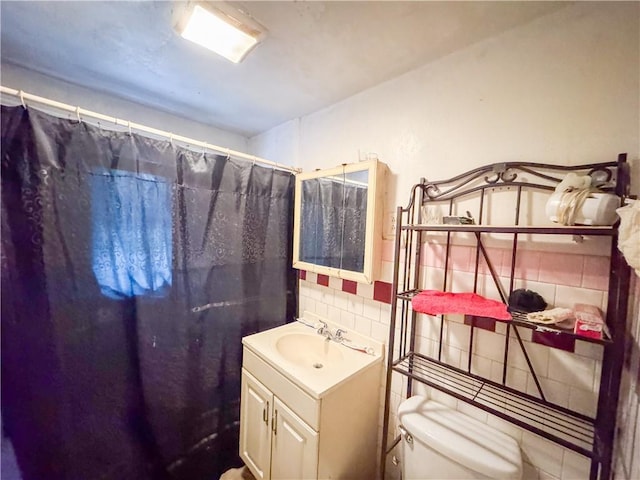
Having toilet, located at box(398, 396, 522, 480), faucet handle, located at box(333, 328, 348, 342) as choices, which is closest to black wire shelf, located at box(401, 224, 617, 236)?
toilet, located at box(398, 396, 522, 480)

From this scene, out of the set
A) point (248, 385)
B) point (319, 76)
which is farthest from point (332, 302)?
point (319, 76)

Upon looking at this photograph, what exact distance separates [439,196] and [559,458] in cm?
105

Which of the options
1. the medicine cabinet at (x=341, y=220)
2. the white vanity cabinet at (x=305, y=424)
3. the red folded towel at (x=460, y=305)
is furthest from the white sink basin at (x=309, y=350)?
the red folded towel at (x=460, y=305)

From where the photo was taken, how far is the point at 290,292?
1.84m

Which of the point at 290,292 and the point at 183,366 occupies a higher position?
the point at 290,292

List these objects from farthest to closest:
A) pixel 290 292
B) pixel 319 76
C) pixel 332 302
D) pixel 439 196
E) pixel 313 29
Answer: pixel 290 292
pixel 332 302
pixel 319 76
pixel 439 196
pixel 313 29

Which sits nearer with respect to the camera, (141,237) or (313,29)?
(313,29)

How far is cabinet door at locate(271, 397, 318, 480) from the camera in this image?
1078mm

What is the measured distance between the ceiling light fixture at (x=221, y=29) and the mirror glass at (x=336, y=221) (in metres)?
0.72

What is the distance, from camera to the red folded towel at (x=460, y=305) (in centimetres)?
83

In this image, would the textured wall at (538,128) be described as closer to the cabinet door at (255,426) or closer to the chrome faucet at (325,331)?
the chrome faucet at (325,331)

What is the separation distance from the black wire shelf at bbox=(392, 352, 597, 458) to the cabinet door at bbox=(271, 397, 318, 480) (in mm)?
490

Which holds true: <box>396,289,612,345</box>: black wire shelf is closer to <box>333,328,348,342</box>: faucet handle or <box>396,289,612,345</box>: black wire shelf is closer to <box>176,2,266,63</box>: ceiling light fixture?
<box>333,328,348,342</box>: faucet handle

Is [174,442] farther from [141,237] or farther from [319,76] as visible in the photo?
[319,76]
